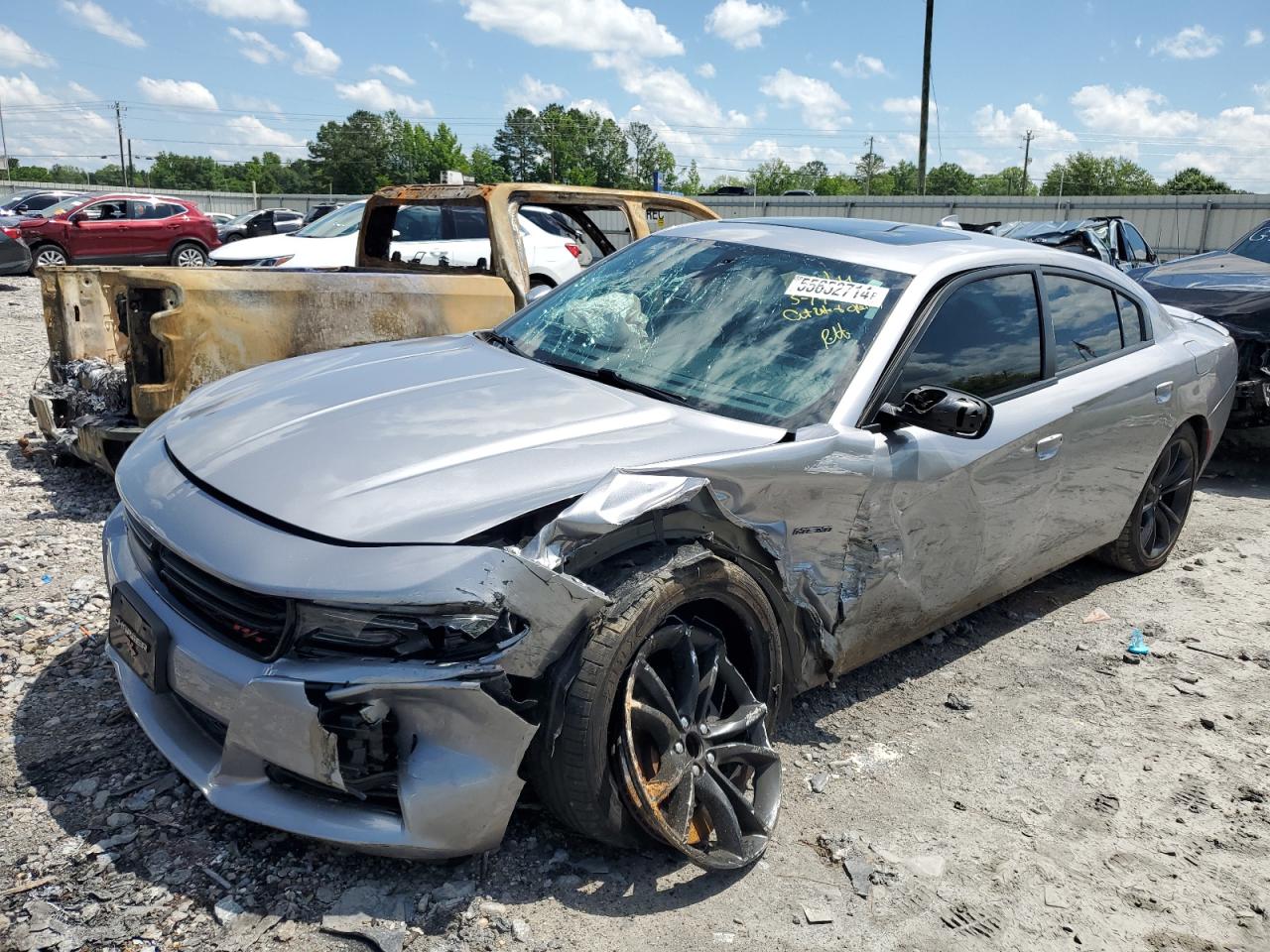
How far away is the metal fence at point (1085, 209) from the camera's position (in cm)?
2534

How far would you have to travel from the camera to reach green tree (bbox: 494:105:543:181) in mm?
101250

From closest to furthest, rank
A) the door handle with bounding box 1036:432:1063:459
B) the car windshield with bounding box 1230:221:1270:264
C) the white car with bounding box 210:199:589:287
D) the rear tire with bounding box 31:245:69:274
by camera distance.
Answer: the door handle with bounding box 1036:432:1063:459 < the car windshield with bounding box 1230:221:1270:264 < the white car with bounding box 210:199:589:287 < the rear tire with bounding box 31:245:69:274

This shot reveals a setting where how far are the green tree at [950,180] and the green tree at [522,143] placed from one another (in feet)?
134

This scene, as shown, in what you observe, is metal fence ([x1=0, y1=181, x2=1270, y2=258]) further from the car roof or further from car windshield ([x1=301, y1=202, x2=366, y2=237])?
the car roof

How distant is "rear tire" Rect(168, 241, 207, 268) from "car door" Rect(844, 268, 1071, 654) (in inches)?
783

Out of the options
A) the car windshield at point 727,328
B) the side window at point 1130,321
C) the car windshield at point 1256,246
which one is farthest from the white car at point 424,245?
the car windshield at point 1256,246

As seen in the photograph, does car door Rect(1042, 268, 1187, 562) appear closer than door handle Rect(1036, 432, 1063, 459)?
No

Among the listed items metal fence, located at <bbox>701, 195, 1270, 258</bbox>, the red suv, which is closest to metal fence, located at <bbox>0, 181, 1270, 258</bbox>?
Result: metal fence, located at <bbox>701, 195, 1270, 258</bbox>

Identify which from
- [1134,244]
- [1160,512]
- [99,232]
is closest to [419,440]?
[1160,512]

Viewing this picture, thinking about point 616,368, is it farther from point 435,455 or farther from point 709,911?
point 709,911

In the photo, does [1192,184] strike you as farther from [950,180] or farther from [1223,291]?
[1223,291]

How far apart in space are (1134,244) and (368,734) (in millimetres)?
13738

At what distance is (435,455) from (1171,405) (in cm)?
369

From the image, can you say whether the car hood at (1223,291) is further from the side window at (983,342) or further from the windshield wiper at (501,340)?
the windshield wiper at (501,340)
